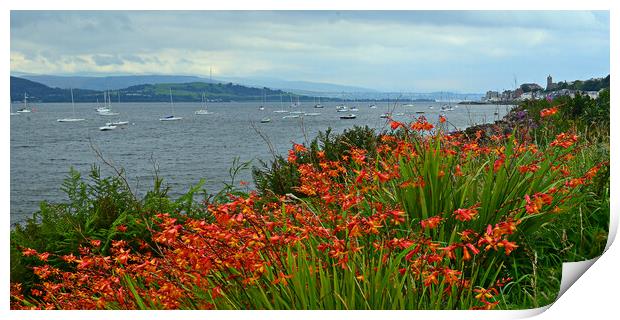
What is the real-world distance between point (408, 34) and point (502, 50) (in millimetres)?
726

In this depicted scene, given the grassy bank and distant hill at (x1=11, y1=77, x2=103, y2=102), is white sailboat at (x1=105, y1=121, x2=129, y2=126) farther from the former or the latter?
the grassy bank

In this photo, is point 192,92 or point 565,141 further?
point 192,92

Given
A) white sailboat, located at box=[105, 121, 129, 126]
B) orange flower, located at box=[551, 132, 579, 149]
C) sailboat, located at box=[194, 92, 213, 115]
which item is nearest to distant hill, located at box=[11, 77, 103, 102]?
white sailboat, located at box=[105, 121, 129, 126]

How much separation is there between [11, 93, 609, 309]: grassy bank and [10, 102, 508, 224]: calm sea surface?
0.43 feet

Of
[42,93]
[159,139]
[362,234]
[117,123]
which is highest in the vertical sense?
[42,93]

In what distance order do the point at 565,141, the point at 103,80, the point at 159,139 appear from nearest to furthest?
the point at 565,141 < the point at 103,80 < the point at 159,139

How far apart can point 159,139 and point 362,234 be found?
2114 millimetres

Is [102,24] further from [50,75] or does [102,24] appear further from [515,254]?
[515,254]

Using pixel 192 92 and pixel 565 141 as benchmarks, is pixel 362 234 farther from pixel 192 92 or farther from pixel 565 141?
pixel 192 92

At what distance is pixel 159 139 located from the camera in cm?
472

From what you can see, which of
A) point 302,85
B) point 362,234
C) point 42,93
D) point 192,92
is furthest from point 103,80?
point 362,234

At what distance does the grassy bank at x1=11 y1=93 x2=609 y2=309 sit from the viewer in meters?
2.71

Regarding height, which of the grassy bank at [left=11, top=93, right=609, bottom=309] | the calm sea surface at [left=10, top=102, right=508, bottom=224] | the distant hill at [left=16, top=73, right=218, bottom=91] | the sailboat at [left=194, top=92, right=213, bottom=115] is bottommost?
the grassy bank at [left=11, top=93, right=609, bottom=309]

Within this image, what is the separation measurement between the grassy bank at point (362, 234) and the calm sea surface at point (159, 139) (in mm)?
132
